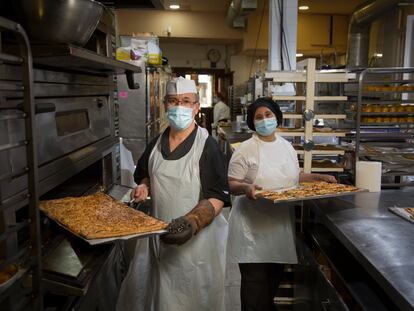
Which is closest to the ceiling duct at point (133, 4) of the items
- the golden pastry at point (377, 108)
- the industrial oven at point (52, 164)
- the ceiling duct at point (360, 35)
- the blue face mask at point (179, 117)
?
the industrial oven at point (52, 164)

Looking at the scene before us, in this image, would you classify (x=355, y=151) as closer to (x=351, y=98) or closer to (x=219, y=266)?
(x=351, y=98)

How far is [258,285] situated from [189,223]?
102 cm

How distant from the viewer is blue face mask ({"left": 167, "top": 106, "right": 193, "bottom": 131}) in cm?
197

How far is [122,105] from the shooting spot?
13.5 feet

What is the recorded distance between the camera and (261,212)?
7.79 ft

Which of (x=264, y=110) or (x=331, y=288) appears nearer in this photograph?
(x=331, y=288)

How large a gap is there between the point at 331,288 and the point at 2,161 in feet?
4.74

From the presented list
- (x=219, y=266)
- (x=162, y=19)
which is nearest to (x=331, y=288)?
(x=219, y=266)

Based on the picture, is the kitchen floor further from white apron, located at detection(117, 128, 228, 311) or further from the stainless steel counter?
the stainless steel counter

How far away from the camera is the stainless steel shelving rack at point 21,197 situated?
3.24ft

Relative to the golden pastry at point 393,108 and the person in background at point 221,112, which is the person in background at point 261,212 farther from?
the person in background at point 221,112

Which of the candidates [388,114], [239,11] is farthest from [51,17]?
[239,11]

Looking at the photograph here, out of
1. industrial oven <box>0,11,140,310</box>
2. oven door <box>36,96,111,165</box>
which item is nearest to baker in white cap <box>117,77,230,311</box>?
industrial oven <box>0,11,140,310</box>

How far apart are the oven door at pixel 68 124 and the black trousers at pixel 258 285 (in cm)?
117
